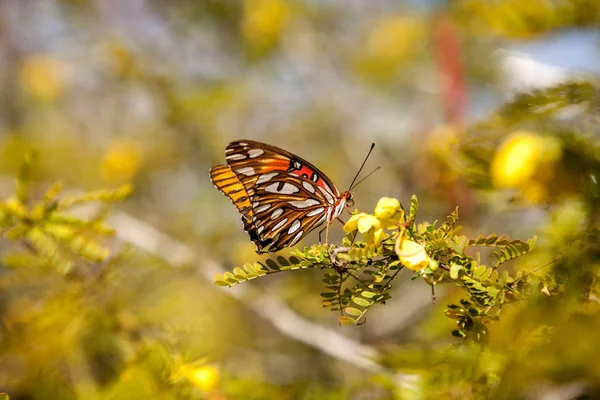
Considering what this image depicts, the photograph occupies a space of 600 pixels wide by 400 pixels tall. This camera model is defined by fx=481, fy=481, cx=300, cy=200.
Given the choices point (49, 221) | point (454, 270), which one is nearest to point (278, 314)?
point (49, 221)

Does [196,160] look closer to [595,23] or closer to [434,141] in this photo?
[434,141]

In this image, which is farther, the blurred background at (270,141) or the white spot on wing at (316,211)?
the white spot on wing at (316,211)

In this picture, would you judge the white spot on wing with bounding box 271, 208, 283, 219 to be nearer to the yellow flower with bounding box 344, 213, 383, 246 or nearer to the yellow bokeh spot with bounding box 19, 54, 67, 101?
the yellow flower with bounding box 344, 213, 383, 246

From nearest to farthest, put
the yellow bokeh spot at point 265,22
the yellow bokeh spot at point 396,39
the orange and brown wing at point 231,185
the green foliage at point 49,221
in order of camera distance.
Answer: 1. the green foliage at point 49,221
2. the orange and brown wing at point 231,185
3. the yellow bokeh spot at point 265,22
4. the yellow bokeh spot at point 396,39

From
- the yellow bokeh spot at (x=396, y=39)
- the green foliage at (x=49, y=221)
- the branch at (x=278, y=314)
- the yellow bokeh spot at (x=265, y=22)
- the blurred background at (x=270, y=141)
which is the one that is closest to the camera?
the blurred background at (x=270, y=141)

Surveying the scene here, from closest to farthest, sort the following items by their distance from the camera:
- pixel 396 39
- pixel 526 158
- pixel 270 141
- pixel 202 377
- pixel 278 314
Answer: pixel 526 158, pixel 202 377, pixel 278 314, pixel 396 39, pixel 270 141

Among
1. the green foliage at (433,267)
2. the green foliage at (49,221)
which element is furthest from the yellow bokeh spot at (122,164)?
the green foliage at (433,267)

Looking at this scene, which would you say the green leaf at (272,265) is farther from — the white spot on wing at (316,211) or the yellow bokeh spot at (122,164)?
the yellow bokeh spot at (122,164)

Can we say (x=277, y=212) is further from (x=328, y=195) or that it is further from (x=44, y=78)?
(x=44, y=78)
